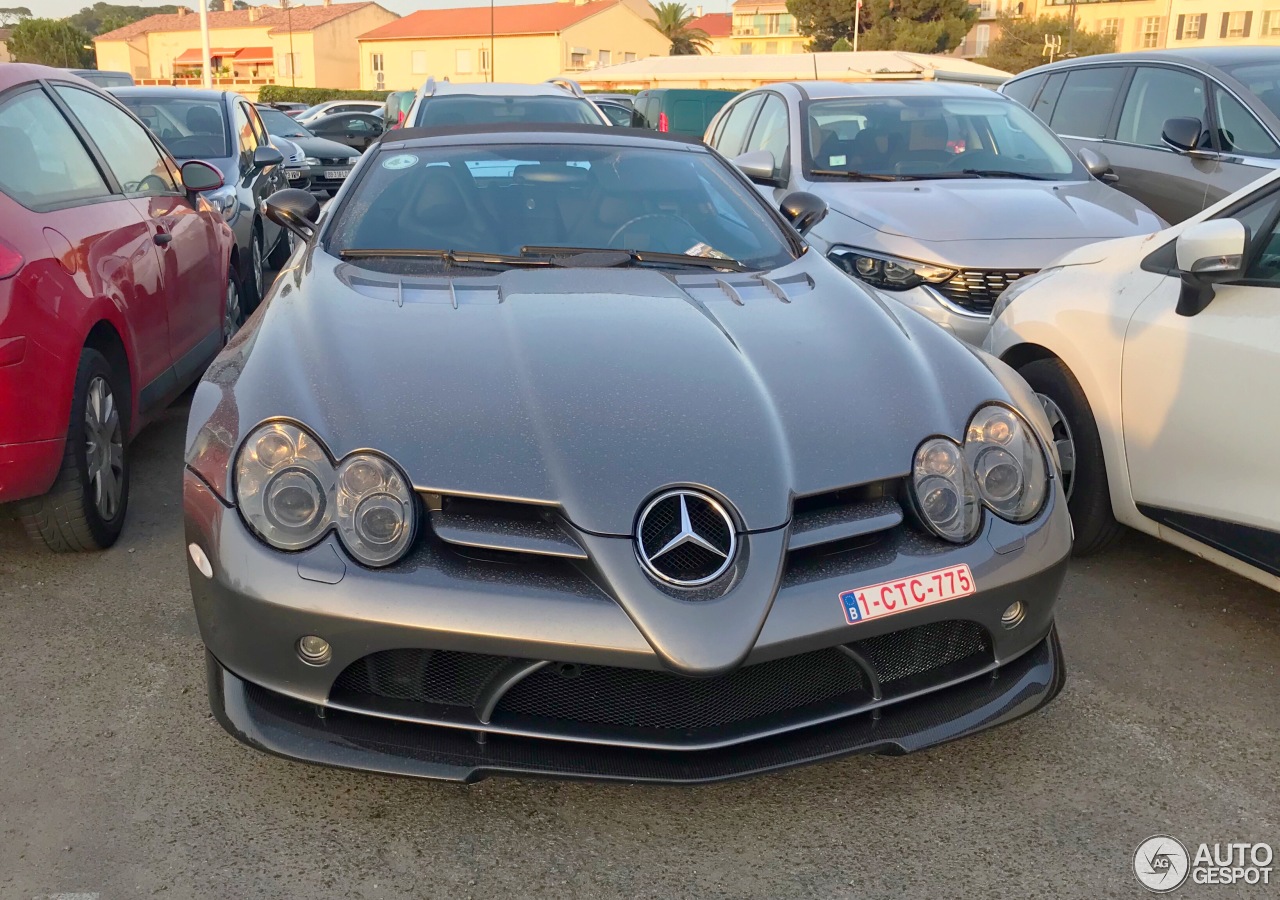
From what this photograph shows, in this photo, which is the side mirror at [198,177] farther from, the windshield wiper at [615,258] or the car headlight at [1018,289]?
the car headlight at [1018,289]

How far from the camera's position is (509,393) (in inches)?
103

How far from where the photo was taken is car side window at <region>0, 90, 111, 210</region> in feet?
12.3

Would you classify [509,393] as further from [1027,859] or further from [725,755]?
[1027,859]

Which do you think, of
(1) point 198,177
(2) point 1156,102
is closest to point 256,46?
(2) point 1156,102

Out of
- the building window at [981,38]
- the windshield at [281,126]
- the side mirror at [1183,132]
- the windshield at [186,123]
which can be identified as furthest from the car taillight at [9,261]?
the building window at [981,38]

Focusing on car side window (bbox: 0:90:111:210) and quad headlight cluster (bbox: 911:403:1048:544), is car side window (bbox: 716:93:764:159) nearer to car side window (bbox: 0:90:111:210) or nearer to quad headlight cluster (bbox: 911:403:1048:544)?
car side window (bbox: 0:90:111:210)

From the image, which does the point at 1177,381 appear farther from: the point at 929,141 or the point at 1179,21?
the point at 1179,21

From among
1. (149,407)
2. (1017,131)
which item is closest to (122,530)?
(149,407)

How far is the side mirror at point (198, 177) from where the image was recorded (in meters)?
5.22

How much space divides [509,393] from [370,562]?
1.73 feet

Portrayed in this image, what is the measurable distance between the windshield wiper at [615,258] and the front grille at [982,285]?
1.89 metres

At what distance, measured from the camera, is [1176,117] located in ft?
22.4

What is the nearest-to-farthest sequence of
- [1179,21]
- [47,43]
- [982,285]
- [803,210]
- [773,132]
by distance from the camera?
[803,210] < [982,285] < [773,132] < [47,43] < [1179,21]

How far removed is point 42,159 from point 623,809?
3.06m
